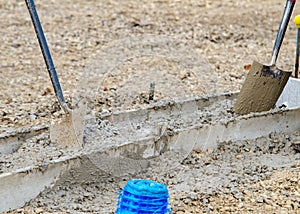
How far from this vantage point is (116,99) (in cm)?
557

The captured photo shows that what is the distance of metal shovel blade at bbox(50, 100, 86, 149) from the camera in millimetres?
3926

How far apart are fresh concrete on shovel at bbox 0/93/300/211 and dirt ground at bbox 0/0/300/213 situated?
21 cm

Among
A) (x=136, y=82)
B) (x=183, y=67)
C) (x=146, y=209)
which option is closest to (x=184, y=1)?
(x=183, y=67)

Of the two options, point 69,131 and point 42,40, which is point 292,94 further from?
point 42,40

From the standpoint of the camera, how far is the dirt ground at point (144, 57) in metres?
3.90

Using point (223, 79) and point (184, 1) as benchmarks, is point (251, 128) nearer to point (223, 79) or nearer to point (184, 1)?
point (223, 79)

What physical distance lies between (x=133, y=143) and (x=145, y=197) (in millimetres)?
933

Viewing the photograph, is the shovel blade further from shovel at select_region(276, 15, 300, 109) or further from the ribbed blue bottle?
the ribbed blue bottle

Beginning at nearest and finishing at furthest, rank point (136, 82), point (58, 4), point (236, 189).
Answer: point (236, 189) < point (136, 82) < point (58, 4)

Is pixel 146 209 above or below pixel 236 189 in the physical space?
above

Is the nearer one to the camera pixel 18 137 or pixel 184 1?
pixel 18 137

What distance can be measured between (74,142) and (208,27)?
504 cm

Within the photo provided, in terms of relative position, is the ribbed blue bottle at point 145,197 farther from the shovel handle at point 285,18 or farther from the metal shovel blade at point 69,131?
the shovel handle at point 285,18

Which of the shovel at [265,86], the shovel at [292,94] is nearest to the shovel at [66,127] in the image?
the shovel at [265,86]
